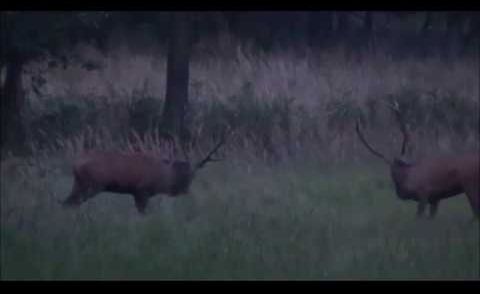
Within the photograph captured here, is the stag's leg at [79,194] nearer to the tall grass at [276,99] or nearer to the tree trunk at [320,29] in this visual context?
the tall grass at [276,99]

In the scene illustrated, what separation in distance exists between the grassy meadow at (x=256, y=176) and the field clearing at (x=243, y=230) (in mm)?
12

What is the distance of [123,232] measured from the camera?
7.51m

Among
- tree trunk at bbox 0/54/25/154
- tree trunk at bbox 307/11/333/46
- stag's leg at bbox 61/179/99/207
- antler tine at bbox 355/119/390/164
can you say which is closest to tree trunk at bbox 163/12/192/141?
stag's leg at bbox 61/179/99/207

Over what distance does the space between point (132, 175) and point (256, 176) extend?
104 cm

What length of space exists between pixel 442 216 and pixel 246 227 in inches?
61.6

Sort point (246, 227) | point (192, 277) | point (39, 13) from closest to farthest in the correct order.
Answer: point (192, 277) < point (246, 227) < point (39, 13)

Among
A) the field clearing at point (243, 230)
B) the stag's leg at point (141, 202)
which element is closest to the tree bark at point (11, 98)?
the field clearing at point (243, 230)

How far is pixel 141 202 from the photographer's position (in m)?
7.87

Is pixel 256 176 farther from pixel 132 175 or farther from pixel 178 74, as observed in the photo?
pixel 178 74

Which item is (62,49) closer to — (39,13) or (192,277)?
(39,13)

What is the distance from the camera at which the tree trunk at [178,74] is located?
328 inches

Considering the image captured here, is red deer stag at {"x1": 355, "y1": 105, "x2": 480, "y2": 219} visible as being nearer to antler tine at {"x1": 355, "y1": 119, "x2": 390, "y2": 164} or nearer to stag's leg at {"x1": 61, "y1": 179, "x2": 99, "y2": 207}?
antler tine at {"x1": 355, "y1": 119, "x2": 390, "y2": 164}

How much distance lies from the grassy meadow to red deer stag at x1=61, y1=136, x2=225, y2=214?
0.09 metres
